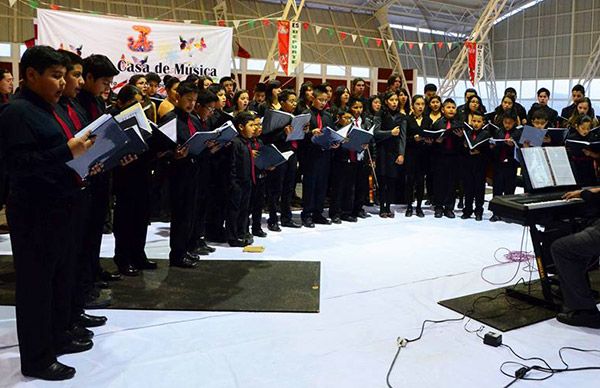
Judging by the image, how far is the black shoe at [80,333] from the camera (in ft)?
9.28

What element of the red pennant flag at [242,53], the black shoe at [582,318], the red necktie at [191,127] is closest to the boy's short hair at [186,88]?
the red necktie at [191,127]

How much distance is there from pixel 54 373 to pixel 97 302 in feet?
3.19

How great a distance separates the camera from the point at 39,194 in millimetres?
2336

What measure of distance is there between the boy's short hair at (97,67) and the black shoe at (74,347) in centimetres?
141

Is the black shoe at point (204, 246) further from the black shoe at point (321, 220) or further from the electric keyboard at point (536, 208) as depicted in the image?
the electric keyboard at point (536, 208)

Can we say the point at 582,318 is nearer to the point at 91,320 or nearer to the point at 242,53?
the point at 91,320

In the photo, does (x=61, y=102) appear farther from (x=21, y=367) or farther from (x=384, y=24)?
(x=384, y=24)

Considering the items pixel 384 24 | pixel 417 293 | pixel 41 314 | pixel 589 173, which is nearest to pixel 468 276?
pixel 417 293

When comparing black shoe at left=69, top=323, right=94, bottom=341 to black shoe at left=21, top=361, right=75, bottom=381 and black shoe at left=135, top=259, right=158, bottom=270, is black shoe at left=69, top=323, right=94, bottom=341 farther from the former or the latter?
black shoe at left=135, top=259, right=158, bottom=270

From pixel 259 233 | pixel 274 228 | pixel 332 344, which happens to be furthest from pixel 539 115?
pixel 332 344

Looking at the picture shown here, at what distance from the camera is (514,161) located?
6.45 meters

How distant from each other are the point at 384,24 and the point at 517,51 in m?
4.86

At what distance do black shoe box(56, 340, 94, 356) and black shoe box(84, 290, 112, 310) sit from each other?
0.56 metres

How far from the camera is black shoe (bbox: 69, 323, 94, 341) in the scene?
2828 millimetres
